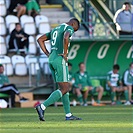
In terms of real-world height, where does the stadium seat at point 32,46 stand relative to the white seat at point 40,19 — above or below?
below

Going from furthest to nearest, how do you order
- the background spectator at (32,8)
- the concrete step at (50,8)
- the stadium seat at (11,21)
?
the concrete step at (50,8), the background spectator at (32,8), the stadium seat at (11,21)

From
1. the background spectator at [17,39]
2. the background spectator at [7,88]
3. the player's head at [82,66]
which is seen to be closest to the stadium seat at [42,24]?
the background spectator at [17,39]

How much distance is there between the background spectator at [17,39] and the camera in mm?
23344

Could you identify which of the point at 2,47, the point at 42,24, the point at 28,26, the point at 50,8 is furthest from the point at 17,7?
the point at 50,8

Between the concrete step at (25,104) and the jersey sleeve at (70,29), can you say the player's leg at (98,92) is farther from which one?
the jersey sleeve at (70,29)

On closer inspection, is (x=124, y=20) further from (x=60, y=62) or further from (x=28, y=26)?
(x=60, y=62)

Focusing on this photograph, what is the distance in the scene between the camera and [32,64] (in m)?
23.1

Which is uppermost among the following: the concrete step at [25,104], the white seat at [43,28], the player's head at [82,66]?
the white seat at [43,28]

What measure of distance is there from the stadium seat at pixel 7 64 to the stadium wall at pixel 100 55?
2440mm

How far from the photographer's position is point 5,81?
22.1 m
